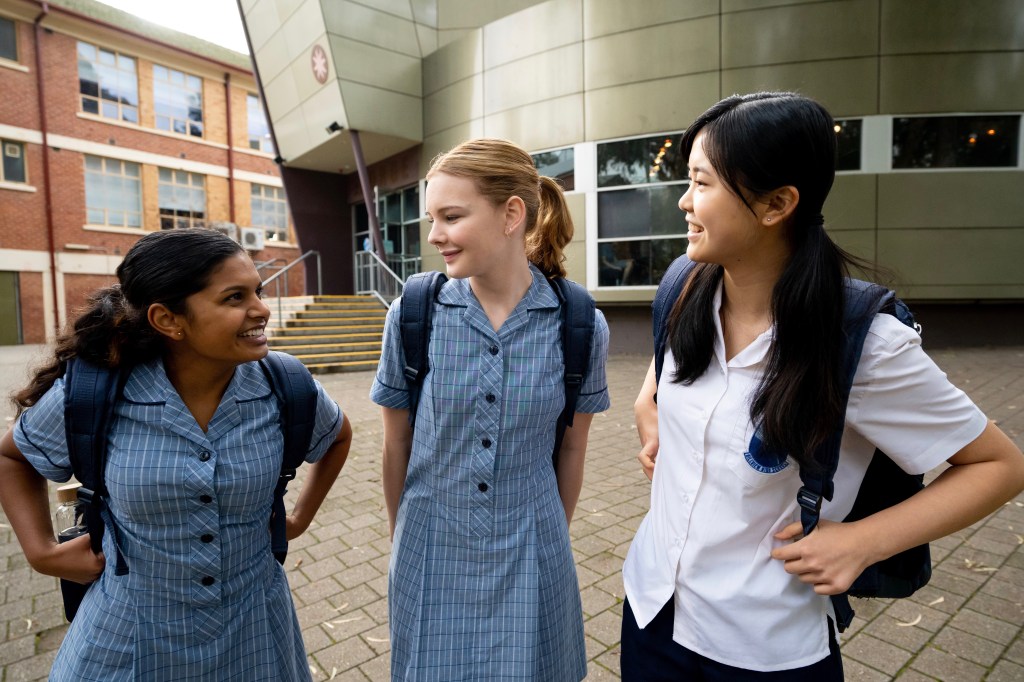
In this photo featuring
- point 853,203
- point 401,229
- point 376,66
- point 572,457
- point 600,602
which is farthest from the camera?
point 401,229

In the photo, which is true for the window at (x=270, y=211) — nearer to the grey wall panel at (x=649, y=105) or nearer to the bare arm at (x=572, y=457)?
the grey wall panel at (x=649, y=105)

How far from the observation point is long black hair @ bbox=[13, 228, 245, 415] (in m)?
1.47

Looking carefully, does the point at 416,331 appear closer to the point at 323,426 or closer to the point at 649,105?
the point at 323,426

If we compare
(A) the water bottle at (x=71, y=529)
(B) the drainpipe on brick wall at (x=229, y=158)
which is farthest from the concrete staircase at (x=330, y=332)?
(B) the drainpipe on brick wall at (x=229, y=158)

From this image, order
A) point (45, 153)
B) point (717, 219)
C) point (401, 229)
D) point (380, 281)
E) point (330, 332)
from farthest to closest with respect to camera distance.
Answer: point (45, 153)
point (401, 229)
point (380, 281)
point (330, 332)
point (717, 219)

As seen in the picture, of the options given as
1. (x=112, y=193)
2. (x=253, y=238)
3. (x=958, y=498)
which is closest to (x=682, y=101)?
(x=958, y=498)

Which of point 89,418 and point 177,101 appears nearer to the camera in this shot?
point 89,418

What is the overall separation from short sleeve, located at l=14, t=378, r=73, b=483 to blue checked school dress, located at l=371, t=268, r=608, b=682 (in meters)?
0.79

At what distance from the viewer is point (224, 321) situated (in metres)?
1.50

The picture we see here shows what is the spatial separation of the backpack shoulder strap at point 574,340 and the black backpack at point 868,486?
72 cm

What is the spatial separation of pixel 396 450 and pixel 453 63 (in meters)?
15.2

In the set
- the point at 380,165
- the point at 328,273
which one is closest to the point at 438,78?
the point at 380,165

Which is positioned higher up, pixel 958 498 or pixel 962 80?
pixel 962 80

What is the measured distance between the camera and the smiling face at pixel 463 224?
Answer: 1.59 meters
